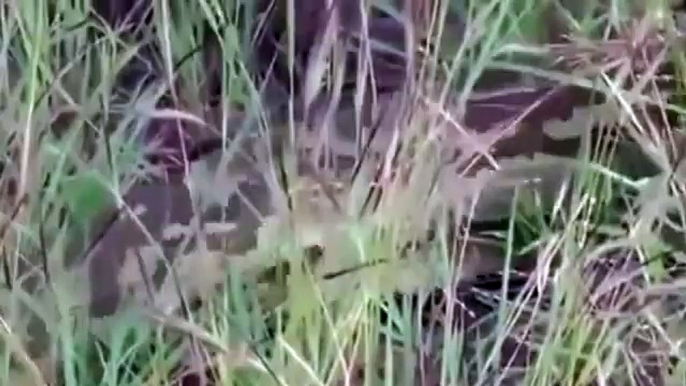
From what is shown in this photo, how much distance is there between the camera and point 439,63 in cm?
71

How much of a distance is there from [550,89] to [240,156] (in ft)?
Answer: 0.71

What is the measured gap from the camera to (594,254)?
736mm

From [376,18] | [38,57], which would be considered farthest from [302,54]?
[38,57]

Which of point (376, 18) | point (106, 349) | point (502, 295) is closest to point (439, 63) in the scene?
point (376, 18)

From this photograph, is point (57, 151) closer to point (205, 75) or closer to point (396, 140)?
point (205, 75)

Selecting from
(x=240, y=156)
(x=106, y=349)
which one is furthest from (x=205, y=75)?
(x=106, y=349)

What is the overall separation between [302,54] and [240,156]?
76 millimetres

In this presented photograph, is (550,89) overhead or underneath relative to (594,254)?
overhead

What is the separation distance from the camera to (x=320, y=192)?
2.31 ft

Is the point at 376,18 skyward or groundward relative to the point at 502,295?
skyward

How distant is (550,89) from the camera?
0.75 m

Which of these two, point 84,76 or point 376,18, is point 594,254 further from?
point 84,76

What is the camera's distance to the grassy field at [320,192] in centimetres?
68

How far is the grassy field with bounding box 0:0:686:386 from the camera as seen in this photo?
684mm
